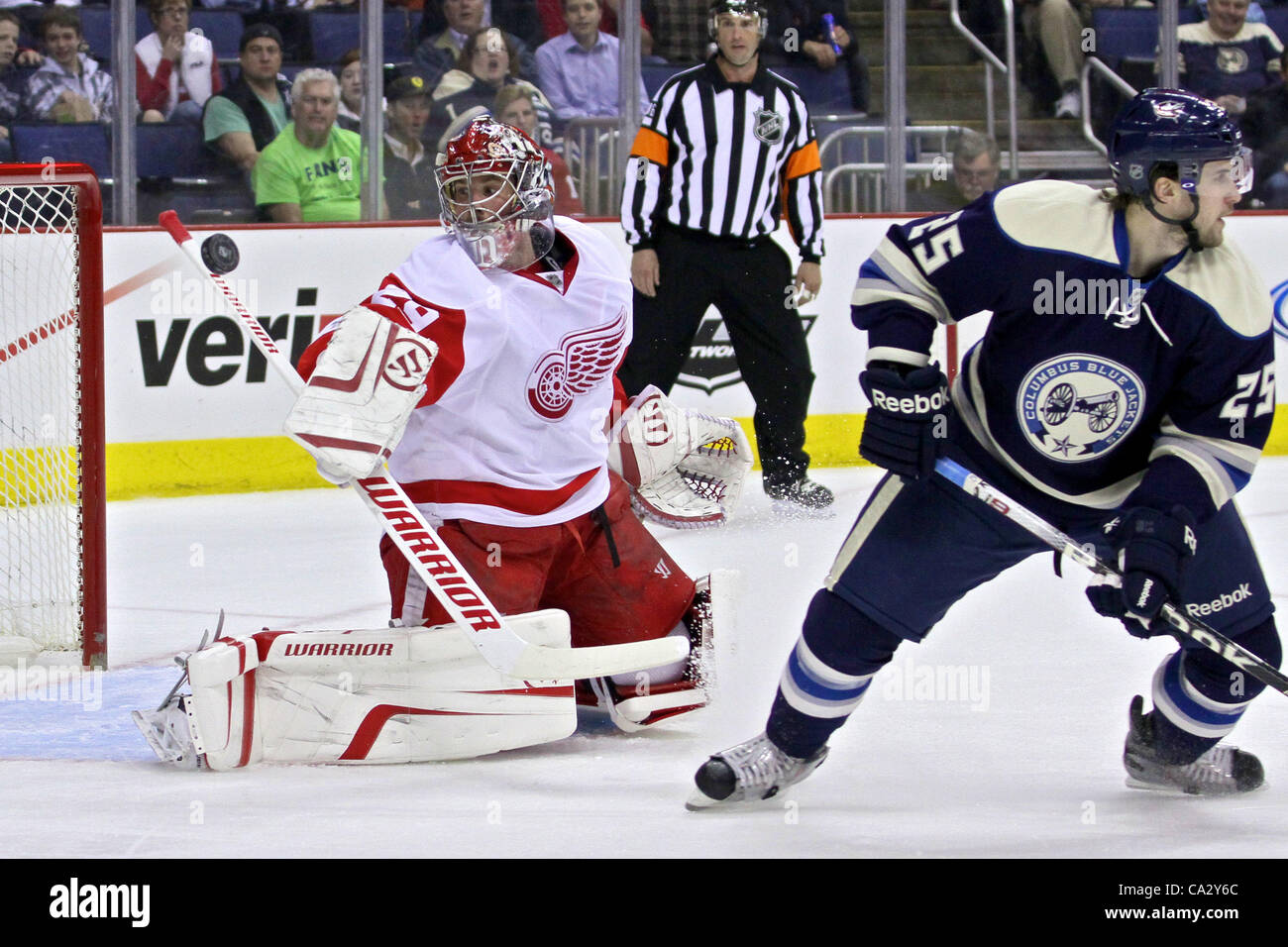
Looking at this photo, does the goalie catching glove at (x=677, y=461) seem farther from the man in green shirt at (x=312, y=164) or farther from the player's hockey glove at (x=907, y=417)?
the man in green shirt at (x=312, y=164)

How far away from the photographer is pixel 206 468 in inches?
214

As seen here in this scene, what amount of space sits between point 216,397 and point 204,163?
2.31 feet

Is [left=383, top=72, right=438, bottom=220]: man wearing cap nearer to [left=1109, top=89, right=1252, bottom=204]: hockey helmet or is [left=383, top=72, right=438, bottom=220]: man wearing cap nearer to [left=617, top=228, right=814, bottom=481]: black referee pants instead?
[left=617, top=228, right=814, bottom=481]: black referee pants

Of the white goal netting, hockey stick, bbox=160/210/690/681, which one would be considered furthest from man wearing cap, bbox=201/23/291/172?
hockey stick, bbox=160/210/690/681

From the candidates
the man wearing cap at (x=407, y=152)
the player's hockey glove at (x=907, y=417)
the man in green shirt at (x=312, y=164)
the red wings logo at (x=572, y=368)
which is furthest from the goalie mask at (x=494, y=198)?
the man wearing cap at (x=407, y=152)

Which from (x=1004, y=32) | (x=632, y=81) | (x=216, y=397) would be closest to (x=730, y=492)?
(x=216, y=397)

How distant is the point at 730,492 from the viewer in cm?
352

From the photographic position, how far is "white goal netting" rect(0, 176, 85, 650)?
135 inches

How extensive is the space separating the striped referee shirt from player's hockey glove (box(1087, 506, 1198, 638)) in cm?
309

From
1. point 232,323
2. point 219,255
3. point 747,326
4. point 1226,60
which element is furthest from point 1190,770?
point 1226,60

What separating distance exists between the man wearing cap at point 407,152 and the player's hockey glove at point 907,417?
3647 millimetres

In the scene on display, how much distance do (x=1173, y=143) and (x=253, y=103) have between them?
12.6ft

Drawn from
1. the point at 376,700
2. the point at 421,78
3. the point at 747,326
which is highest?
the point at 421,78

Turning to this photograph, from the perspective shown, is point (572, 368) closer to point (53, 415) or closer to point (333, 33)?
point (53, 415)
